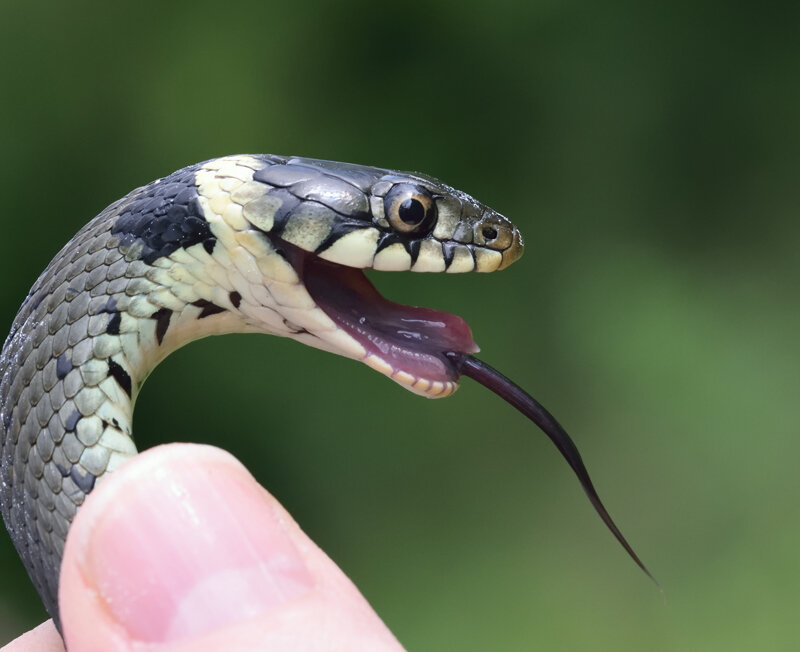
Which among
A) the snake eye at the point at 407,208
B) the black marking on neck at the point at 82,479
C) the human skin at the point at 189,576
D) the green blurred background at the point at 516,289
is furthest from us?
the green blurred background at the point at 516,289

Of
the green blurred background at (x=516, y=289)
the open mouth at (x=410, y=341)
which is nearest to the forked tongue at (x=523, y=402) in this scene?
A: the open mouth at (x=410, y=341)

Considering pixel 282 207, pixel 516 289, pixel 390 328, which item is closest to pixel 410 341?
pixel 390 328

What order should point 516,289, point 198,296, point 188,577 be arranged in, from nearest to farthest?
point 188,577 → point 198,296 → point 516,289

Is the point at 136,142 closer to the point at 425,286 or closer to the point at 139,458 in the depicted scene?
the point at 425,286

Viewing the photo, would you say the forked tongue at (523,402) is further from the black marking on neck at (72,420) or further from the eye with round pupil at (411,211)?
the black marking on neck at (72,420)

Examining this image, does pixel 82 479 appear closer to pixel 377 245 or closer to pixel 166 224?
pixel 166 224

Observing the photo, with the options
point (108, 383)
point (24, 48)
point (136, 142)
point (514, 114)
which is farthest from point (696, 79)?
point (108, 383)
